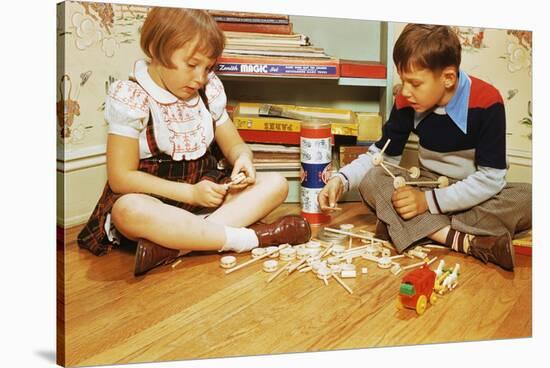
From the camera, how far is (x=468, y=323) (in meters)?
1.72

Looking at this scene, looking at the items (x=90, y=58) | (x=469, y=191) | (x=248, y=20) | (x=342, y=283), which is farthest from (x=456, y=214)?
(x=90, y=58)

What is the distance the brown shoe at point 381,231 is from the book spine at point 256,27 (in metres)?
0.57

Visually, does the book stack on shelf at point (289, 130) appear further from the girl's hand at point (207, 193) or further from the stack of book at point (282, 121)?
the girl's hand at point (207, 193)

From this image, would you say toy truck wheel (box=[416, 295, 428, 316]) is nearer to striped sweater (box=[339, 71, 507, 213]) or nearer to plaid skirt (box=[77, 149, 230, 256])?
striped sweater (box=[339, 71, 507, 213])

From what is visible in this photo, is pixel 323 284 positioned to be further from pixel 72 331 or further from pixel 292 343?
pixel 72 331

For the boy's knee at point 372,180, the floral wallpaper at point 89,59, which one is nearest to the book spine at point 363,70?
the boy's knee at point 372,180

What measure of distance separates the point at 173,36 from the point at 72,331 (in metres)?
0.67

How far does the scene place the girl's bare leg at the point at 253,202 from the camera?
1799 mm

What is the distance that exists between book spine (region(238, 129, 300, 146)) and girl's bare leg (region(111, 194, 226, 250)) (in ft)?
0.76

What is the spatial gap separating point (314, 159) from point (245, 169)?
0.63 ft

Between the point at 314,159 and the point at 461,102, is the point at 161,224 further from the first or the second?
the point at 461,102

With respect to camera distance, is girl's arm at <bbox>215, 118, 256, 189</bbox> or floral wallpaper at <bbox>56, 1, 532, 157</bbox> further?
girl's arm at <bbox>215, 118, 256, 189</bbox>

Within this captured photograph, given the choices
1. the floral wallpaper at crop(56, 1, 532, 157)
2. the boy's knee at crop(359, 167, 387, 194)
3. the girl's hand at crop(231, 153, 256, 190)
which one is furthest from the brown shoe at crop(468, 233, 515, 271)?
the floral wallpaper at crop(56, 1, 532, 157)

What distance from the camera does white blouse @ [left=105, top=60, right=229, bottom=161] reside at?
1.62 meters
